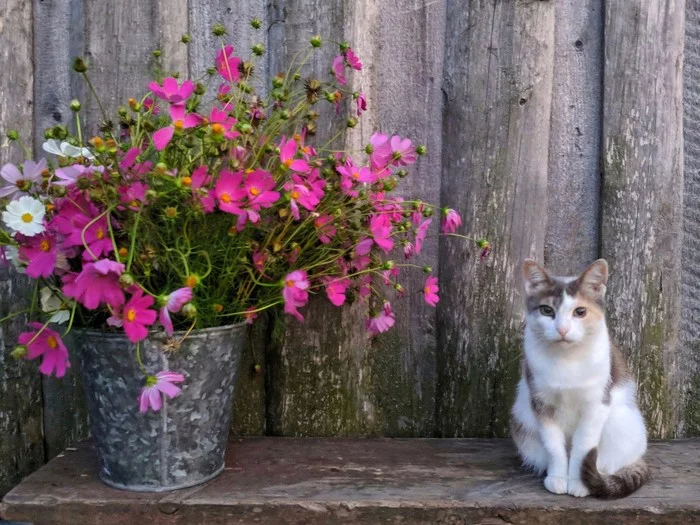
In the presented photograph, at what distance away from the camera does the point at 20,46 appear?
4.93 ft

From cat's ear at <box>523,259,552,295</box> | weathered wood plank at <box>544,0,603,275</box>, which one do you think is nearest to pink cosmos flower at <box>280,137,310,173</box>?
cat's ear at <box>523,259,552,295</box>

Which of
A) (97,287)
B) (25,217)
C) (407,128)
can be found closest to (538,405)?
(407,128)

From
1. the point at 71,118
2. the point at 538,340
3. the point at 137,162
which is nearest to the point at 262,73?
the point at 71,118

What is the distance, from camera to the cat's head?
3.98 ft

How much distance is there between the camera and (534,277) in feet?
4.27

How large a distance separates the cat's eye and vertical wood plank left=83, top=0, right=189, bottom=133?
940 millimetres

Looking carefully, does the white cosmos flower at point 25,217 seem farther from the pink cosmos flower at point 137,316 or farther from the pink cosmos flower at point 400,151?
the pink cosmos flower at point 400,151

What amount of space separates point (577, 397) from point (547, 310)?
6.5 inches

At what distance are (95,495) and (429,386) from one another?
76 cm

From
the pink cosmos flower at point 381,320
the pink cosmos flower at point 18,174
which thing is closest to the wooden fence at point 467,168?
the pink cosmos flower at point 381,320

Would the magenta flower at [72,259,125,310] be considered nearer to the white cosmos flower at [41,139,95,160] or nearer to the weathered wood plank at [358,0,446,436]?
the white cosmos flower at [41,139,95,160]

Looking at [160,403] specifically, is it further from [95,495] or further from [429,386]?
[429,386]

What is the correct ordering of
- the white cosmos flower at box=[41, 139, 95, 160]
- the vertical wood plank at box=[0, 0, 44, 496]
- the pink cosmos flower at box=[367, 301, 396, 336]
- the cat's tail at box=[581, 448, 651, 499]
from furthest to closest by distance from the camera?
the vertical wood plank at box=[0, 0, 44, 496] < the pink cosmos flower at box=[367, 301, 396, 336] < the cat's tail at box=[581, 448, 651, 499] < the white cosmos flower at box=[41, 139, 95, 160]

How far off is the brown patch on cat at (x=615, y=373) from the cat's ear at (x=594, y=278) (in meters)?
0.13
